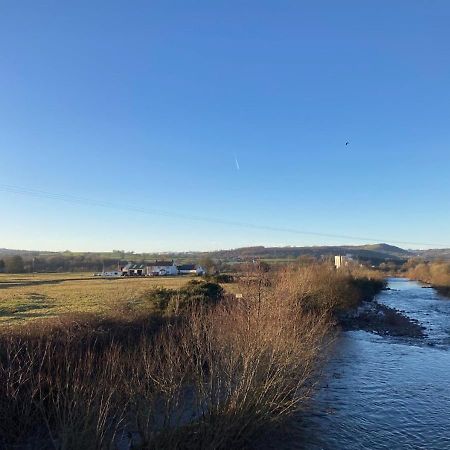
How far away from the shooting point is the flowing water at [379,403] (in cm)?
1331

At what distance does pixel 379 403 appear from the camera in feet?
55.6

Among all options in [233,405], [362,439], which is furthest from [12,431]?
[362,439]

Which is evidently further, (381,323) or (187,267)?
(187,267)

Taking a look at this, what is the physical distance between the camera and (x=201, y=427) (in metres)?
9.92

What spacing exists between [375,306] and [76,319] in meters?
38.3

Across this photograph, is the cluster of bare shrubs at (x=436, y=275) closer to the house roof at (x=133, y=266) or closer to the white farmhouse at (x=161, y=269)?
the white farmhouse at (x=161, y=269)

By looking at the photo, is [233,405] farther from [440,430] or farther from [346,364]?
[346,364]

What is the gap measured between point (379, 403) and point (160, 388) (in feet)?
33.9

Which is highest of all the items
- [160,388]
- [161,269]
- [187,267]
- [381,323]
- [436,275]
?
[187,267]

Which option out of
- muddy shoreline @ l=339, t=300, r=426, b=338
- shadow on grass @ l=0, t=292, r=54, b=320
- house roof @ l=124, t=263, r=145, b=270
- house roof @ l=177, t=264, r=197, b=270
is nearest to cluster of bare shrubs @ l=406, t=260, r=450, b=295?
muddy shoreline @ l=339, t=300, r=426, b=338

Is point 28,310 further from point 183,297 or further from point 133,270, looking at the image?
point 133,270

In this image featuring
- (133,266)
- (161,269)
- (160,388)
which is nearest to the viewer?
(160,388)

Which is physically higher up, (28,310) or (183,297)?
(183,297)

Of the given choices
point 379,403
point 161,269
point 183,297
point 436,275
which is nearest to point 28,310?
point 183,297
